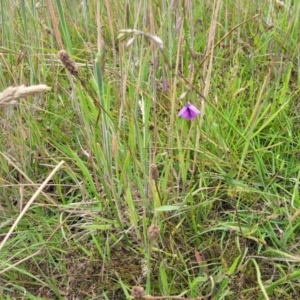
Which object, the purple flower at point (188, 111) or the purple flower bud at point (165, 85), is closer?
the purple flower at point (188, 111)

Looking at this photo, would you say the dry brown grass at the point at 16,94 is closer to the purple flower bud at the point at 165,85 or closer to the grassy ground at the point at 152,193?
the grassy ground at the point at 152,193

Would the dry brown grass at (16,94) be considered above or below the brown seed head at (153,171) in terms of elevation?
above

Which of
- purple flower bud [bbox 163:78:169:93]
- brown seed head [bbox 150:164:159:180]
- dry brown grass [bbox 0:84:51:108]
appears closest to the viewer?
dry brown grass [bbox 0:84:51:108]

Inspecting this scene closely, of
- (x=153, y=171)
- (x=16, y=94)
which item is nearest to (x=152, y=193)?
(x=153, y=171)

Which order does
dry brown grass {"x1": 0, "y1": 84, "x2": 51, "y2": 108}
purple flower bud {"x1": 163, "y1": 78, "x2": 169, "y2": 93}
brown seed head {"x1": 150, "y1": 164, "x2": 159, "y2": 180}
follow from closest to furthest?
dry brown grass {"x1": 0, "y1": 84, "x2": 51, "y2": 108}, brown seed head {"x1": 150, "y1": 164, "x2": 159, "y2": 180}, purple flower bud {"x1": 163, "y1": 78, "x2": 169, "y2": 93}

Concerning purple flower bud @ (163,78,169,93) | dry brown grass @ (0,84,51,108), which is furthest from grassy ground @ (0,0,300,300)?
dry brown grass @ (0,84,51,108)

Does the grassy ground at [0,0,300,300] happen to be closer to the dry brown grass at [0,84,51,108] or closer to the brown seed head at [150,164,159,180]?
the brown seed head at [150,164,159,180]

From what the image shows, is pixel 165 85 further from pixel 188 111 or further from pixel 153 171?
pixel 153 171

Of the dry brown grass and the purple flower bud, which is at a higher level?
the dry brown grass

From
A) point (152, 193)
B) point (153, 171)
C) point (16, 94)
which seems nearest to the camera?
point (16, 94)

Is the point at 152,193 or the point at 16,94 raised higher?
the point at 16,94

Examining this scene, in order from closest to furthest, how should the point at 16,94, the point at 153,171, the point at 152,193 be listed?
the point at 16,94, the point at 153,171, the point at 152,193

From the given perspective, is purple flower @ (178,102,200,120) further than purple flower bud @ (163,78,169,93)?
No

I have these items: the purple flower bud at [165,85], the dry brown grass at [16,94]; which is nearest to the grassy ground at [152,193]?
the purple flower bud at [165,85]
